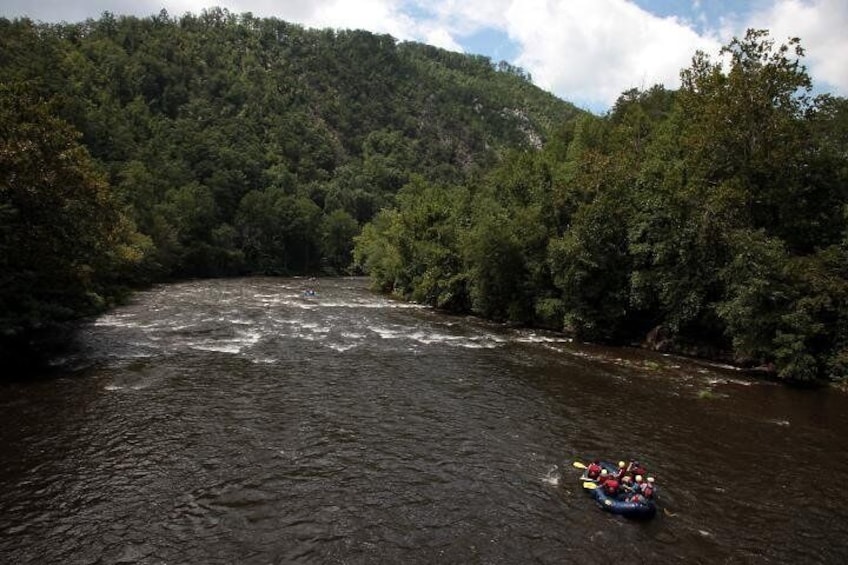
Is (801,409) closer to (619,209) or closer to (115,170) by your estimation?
(619,209)

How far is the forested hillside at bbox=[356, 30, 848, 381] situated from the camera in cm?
3638

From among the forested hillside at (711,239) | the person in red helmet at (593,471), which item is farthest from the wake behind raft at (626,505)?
the forested hillside at (711,239)

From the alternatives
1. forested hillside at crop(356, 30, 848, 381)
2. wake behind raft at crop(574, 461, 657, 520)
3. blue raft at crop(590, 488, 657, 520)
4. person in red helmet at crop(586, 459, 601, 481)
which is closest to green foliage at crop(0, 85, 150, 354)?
person in red helmet at crop(586, 459, 601, 481)

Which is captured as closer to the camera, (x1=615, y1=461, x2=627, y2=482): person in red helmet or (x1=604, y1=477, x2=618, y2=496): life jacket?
(x1=604, y1=477, x2=618, y2=496): life jacket

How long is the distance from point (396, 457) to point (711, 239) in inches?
1214

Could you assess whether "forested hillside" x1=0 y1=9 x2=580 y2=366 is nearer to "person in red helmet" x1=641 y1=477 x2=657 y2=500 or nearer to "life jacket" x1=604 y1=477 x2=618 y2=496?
"life jacket" x1=604 y1=477 x2=618 y2=496

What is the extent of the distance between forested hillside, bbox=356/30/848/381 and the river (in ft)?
15.2

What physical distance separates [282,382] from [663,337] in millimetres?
30247

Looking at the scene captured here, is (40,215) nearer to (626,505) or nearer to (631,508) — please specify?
(626,505)

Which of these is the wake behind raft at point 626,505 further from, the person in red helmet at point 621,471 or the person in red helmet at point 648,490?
the person in red helmet at point 621,471

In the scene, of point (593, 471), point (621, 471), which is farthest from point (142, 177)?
point (621, 471)

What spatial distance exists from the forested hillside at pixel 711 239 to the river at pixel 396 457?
4.64 m

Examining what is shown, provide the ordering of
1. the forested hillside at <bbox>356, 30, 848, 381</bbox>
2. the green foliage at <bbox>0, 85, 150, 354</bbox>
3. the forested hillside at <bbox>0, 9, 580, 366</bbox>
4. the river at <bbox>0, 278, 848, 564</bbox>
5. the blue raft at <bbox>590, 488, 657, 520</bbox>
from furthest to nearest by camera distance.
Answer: the forested hillside at <bbox>356, 30, 848, 381</bbox> → the forested hillside at <bbox>0, 9, 580, 366</bbox> → the green foliage at <bbox>0, 85, 150, 354</bbox> → the blue raft at <bbox>590, 488, 657, 520</bbox> → the river at <bbox>0, 278, 848, 564</bbox>

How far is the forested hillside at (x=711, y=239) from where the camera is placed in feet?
119
